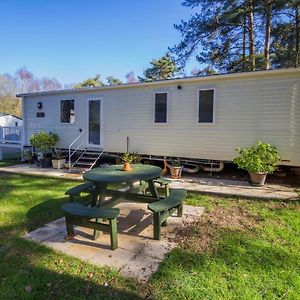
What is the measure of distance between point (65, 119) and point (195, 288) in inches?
351

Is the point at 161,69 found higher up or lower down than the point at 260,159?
higher up

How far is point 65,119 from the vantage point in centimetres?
1027

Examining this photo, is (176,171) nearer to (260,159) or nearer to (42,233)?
(260,159)

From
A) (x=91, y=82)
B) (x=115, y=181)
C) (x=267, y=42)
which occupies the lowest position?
(x=115, y=181)

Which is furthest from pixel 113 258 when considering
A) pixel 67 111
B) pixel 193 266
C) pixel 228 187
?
pixel 67 111

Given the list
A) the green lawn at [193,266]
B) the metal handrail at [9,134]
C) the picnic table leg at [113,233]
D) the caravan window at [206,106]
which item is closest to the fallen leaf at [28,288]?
the green lawn at [193,266]

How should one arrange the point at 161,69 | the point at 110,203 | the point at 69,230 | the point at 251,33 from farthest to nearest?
the point at 161,69, the point at 251,33, the point at 110,203, the point at 69,230

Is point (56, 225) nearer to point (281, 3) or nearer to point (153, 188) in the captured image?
point (153, 188)

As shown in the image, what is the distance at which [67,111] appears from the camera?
33.6 ft

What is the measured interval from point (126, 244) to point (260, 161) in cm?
438

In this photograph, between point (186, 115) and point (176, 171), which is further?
point (186, 115)

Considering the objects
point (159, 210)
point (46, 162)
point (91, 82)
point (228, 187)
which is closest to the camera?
point (159, 210)

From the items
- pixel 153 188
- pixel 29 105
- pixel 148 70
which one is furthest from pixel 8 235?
pixel 148 70

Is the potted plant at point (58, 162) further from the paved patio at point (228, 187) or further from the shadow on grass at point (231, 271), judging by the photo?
the shadow on grass at point (231, 271)
